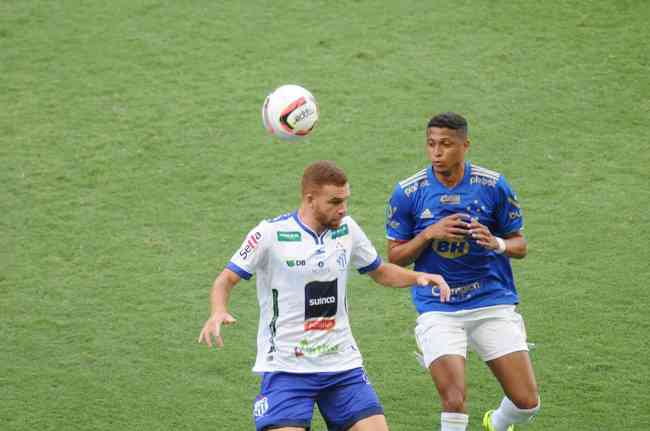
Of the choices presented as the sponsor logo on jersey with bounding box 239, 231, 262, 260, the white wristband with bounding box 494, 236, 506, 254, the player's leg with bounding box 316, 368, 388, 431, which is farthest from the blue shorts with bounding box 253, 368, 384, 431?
the white wristband with bounding box 494, 236, 506, 254

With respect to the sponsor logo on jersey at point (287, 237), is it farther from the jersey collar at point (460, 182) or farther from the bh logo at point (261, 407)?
the jersey collar at point (460, 182)

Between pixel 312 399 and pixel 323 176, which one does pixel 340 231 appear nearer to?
pixel 323 176

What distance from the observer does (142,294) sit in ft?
33.7

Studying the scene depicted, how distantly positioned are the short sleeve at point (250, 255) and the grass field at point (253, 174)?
6.48 feet

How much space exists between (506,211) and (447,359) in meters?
1.14

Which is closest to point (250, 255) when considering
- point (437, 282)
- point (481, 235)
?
point (437, 282)

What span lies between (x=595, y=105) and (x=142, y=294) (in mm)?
6469

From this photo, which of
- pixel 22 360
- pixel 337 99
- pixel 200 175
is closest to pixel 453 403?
pixel 22 360

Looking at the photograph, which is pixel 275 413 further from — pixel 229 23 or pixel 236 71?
pixel 229 23

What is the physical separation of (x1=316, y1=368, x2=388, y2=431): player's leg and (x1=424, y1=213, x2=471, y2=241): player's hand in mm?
1090

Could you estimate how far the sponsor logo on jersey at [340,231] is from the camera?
684 centimetres

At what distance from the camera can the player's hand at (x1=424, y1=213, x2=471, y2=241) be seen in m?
7.15

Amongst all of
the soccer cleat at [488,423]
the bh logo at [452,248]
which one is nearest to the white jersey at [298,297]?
the bh logo at [452,248]

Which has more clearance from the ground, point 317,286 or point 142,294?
point 317,286
